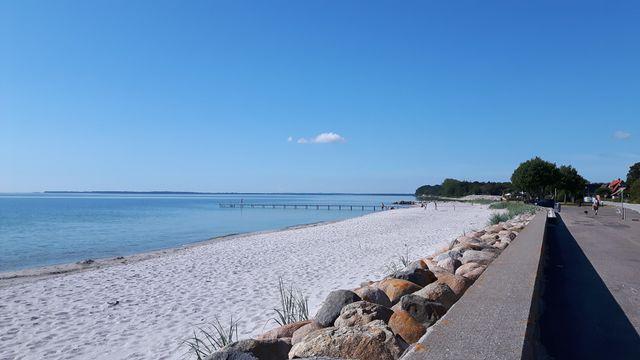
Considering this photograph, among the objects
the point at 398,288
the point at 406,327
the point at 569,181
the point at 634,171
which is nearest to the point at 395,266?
the point at 398,288

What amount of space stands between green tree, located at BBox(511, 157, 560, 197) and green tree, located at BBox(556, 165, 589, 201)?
2064mm

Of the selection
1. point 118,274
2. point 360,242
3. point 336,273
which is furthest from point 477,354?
point 360,242

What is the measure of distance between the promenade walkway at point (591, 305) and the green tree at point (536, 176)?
5739cm

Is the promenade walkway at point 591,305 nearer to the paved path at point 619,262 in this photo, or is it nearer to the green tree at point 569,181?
the paved path at point 619,262

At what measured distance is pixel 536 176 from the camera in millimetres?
Answer: 65312

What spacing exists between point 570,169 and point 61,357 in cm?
8295

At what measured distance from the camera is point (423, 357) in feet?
9.55

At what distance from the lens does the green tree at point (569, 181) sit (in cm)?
7019

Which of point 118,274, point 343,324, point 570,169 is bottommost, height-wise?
point 118,274

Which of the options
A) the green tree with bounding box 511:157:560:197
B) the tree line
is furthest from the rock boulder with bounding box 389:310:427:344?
the green tree with bounding box 511:157:560:197

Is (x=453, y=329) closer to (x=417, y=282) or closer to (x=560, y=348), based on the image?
(x=560, y=348)

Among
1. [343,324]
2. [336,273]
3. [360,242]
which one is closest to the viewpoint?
[343,324]

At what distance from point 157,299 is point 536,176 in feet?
209

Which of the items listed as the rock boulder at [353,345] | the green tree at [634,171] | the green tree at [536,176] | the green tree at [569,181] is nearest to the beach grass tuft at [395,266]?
the rock boulder at [353,345]
